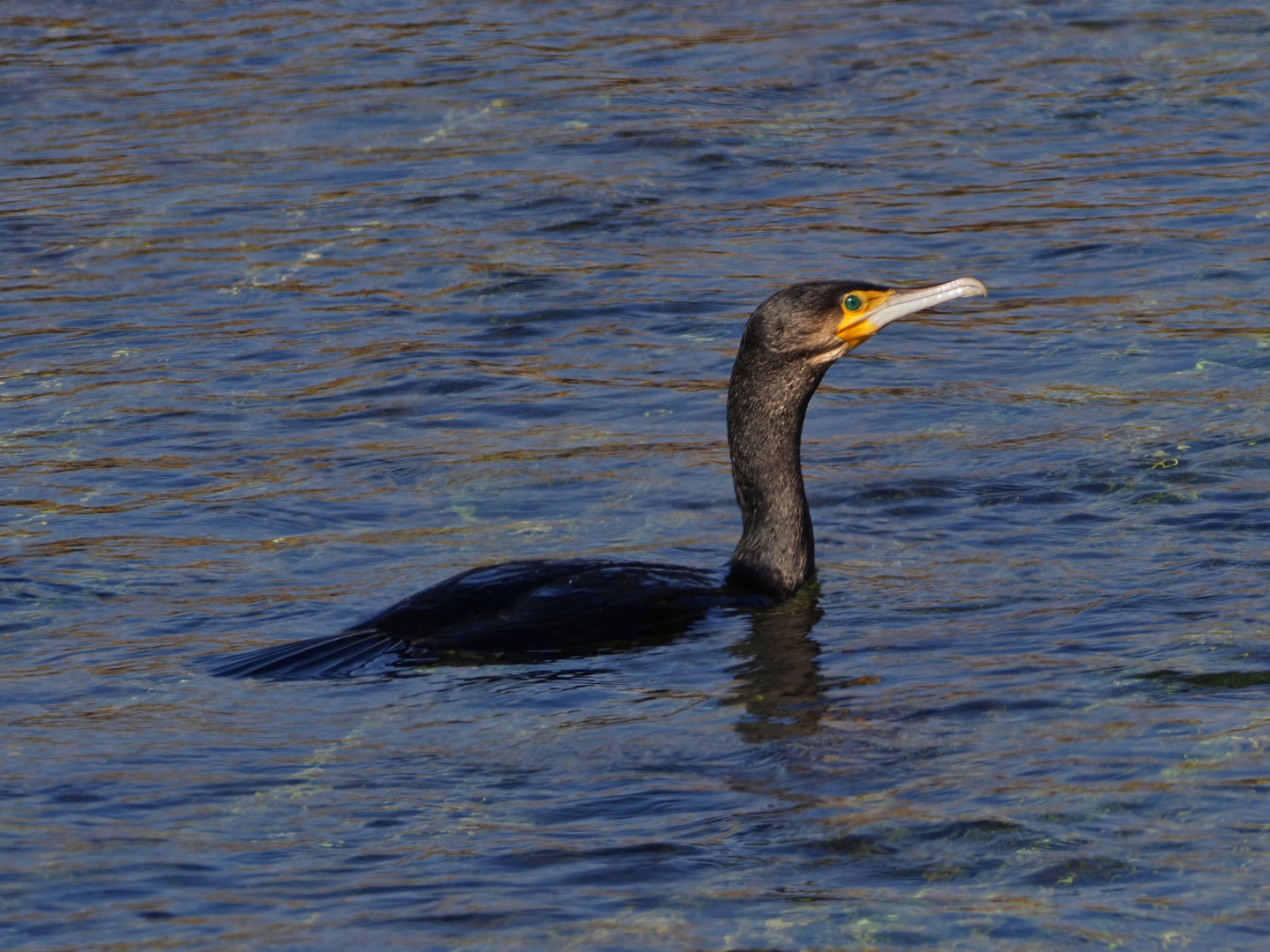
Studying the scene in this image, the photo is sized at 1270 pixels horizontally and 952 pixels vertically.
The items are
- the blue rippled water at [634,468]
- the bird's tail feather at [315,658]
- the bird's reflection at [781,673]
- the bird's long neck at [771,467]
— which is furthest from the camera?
the bird's long neck at [771,467]

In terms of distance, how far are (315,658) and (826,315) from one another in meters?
2.13

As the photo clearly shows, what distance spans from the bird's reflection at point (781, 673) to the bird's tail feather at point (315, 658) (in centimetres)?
115

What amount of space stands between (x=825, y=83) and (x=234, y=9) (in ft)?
19.2

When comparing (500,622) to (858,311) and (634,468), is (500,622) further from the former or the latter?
(634,468)

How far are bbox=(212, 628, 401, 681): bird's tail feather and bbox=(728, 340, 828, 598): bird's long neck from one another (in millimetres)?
1383

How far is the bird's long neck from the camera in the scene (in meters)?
7.15

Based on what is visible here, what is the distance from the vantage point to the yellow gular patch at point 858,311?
7.00 meters

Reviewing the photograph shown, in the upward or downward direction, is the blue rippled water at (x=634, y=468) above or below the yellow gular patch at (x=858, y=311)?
below

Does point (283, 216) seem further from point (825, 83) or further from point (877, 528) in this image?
point (877, 528)

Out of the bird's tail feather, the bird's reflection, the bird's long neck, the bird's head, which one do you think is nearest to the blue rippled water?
the bird's reflection

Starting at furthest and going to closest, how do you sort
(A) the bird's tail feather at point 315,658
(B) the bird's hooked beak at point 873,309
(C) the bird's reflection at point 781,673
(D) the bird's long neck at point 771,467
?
(D) the bird's long neck at point 771,467 → (B) the bird's hooked beak at point 873,309 → (A) the bird's tail feather at point 315,658 → (C) the bird's reflection at point 781,673

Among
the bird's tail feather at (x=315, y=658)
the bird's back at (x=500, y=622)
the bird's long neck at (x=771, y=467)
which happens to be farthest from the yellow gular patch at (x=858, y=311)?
the bird's tail feather at (x=315, y=658)

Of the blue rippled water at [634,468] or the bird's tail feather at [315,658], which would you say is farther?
the bird's tail feather at [315,658]

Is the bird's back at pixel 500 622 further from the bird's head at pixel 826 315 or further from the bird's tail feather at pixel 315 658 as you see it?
the bird's head at pixel 826 315
